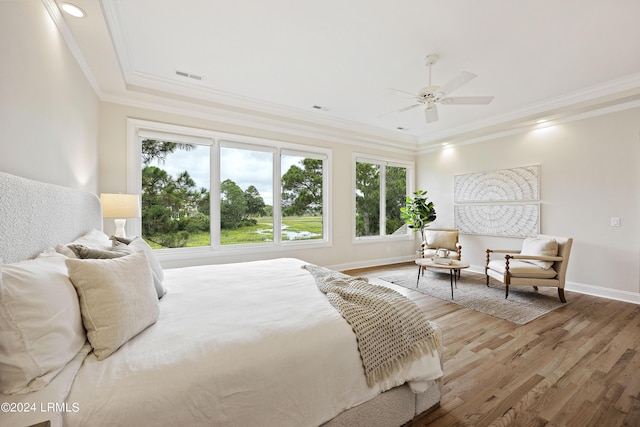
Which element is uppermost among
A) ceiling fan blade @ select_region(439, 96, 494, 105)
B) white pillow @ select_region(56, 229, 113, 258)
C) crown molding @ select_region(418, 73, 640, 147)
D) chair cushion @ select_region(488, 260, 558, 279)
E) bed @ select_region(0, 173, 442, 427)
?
crown molding @ select_region(418, 73, 640, 147)

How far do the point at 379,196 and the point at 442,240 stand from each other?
163 cm

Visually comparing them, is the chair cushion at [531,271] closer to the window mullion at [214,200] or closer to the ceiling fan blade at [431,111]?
the ceiling fan blade at [431,111]

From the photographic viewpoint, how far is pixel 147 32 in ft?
8.27

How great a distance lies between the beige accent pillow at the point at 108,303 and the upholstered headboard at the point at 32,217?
1.19 feet

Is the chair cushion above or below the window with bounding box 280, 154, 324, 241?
below

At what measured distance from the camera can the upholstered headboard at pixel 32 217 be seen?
1191 mm

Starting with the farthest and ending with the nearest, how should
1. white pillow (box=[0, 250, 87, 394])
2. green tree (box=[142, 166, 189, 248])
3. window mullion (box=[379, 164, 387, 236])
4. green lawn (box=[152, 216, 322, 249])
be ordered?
1. window mullion (box=[379, 164, 387, 236])
2. green lawn (box=[152, 216, 322, 249])
3. green tree (box=[142, 166, 189, 248])
4. white pillow (box=[0, 250, 87, 394])

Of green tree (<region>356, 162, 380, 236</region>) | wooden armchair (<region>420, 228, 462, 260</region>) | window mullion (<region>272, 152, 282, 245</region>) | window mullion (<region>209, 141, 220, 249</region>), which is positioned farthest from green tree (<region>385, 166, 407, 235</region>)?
window mullion (<region>209, 141, 220, 249</region>)

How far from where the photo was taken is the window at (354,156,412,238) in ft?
18.7

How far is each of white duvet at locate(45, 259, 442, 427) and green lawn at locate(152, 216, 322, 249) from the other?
2.56 m

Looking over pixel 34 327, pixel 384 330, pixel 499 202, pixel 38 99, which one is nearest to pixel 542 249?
pixel 499 202

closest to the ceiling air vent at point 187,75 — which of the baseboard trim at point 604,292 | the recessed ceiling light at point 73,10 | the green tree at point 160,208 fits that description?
the recessed ceiling light at point 73,10

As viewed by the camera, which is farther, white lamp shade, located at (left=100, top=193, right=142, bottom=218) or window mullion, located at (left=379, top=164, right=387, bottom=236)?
window mullion, located at (left=379, top=164, right=387, bottom=236)

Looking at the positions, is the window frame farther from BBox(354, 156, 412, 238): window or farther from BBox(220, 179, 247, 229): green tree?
BBox(220, 179, 247, 229): green tree
